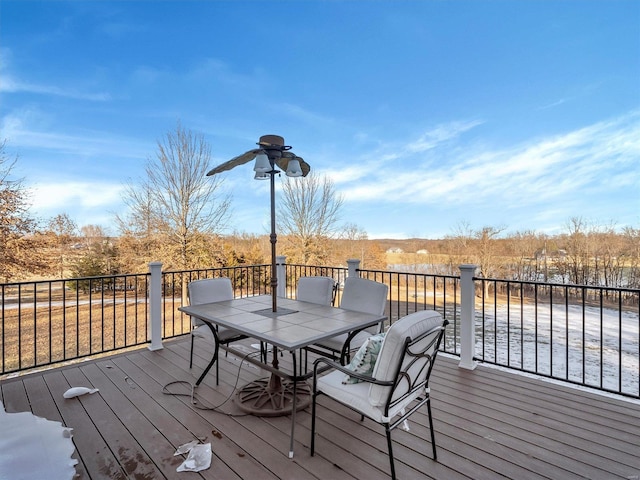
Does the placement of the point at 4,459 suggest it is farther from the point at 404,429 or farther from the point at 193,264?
the point at 193,264

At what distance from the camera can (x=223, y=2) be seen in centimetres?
617

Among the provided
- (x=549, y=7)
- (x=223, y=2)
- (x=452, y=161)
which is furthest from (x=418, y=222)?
(x=223, y=2)

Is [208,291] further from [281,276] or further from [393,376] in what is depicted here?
[393,376]

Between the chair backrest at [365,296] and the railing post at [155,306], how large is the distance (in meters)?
2.39

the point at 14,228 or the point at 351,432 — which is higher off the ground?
the point at 14,228

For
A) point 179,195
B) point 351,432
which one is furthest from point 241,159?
point 179,195

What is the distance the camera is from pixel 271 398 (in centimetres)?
245

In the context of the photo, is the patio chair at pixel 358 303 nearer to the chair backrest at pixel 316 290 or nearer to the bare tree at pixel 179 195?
the chair backrest at pixel 316 290

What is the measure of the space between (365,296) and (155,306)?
2.73 meters

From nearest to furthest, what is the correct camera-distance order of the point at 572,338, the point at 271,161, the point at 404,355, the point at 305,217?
the point at 404,355 < the point at 271,161 < the point at 572,338 < the point at 305,217

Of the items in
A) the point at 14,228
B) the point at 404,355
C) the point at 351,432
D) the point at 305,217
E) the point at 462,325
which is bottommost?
the point at 351,432

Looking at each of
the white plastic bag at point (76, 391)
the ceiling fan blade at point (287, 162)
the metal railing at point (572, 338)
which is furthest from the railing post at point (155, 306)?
the metal railing at point (572, 338)

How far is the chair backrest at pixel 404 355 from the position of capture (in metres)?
1.45

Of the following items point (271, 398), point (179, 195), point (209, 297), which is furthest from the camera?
point (179, 195)
